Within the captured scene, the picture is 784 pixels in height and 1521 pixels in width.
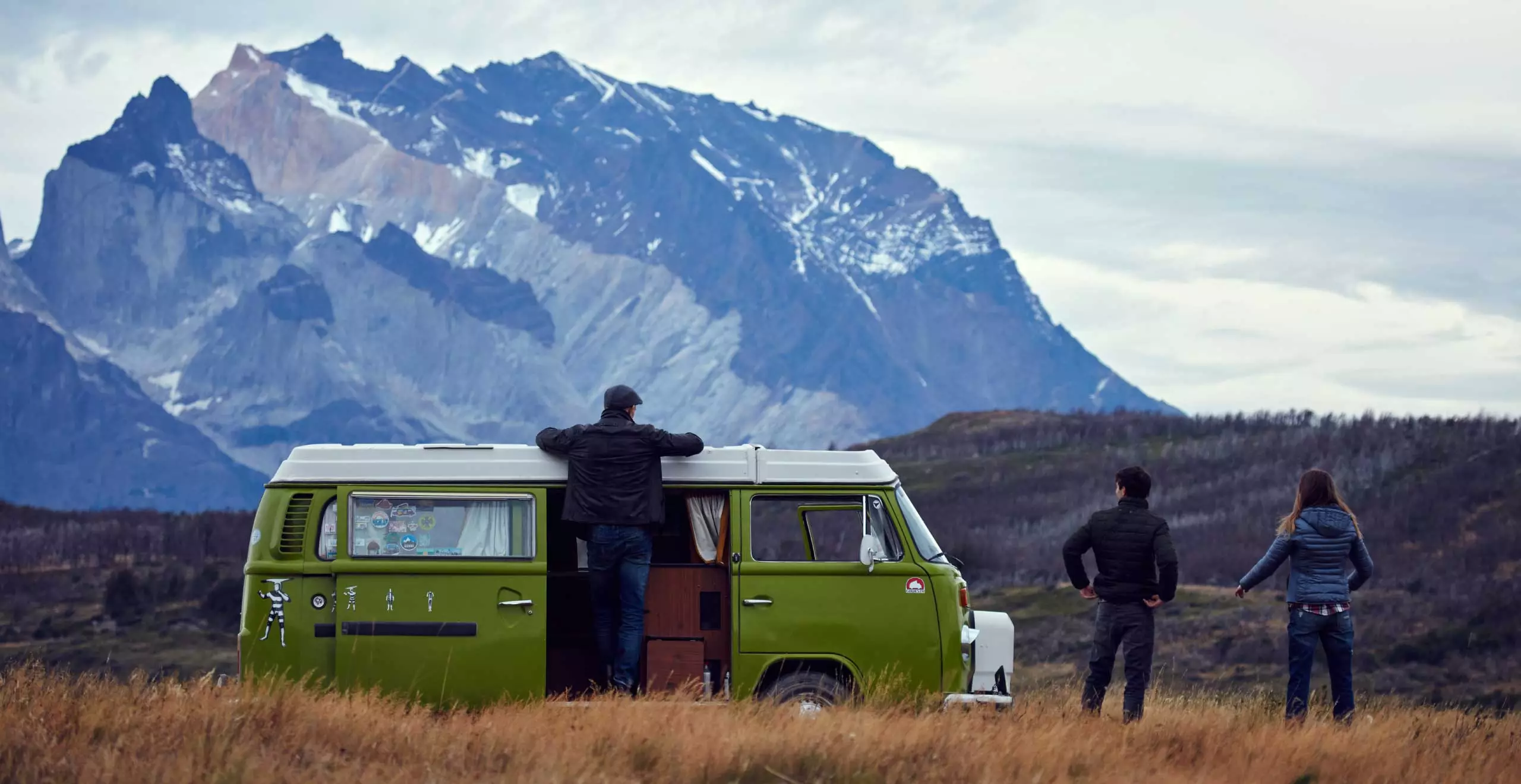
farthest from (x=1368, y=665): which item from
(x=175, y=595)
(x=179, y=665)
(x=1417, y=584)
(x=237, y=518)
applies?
(x=237, y=518)

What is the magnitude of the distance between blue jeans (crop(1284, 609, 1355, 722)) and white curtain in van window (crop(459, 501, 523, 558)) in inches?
229

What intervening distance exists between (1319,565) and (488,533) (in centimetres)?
623

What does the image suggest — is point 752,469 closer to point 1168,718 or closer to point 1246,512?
point 1168,718

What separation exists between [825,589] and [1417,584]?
79895 millimetres

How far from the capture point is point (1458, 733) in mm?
13555

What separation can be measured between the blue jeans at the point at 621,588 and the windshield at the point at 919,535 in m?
1.93

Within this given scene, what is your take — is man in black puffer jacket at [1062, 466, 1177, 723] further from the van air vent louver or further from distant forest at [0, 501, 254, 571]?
distant forest at [0, 501, 254, 571]

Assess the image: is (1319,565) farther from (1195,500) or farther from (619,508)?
(1195,500)

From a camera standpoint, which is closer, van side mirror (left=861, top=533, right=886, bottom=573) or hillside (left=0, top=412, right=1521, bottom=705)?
van side mirror (left=861, top=533, right=886, bottom=573)

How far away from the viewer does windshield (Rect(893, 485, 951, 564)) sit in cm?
1292

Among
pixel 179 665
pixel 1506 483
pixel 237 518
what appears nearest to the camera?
pixel 179 665

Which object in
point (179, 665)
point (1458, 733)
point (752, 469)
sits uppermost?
point (752, 469)

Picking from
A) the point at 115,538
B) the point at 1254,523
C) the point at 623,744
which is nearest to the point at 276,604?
the point at 623,744

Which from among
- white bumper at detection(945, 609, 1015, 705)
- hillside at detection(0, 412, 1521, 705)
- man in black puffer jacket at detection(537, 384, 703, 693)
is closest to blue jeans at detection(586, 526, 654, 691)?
man in black puffer jacket at detection(537, 384, 703, 693)
